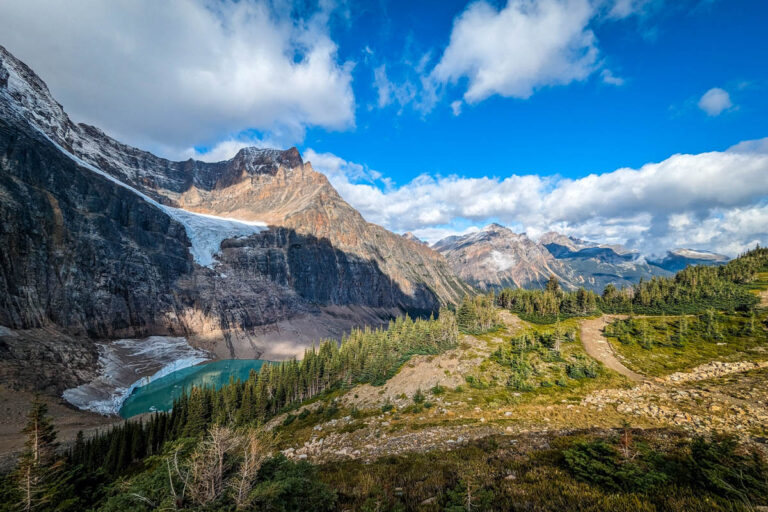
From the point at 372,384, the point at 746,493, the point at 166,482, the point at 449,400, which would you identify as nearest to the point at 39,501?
the point at 166,482

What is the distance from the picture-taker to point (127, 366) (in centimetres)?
10731

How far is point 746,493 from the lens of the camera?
9.27 meters

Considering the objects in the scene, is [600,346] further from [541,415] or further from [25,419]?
[25,419]

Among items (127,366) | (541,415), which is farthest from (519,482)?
(127,366)

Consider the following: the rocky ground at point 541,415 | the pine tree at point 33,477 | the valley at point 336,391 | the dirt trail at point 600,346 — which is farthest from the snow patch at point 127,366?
the dirt trail at point 600,346

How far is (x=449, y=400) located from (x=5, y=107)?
208840 millimetres

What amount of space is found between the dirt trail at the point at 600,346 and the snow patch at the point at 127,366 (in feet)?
408

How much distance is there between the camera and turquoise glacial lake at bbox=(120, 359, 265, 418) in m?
88.2

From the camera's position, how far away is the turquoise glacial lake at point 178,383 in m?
88.2

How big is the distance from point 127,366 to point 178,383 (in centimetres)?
2040

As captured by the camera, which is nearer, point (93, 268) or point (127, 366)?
point (127, 366)

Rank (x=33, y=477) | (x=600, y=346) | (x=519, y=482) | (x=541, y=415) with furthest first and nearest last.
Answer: (x=600, y=346) → (x=541, y=415) → (x=33, y=477) → (x=519, y=482)

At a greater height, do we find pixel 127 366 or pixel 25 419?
pixel 25 419

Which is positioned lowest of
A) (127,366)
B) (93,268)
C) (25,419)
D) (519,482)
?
(127,366)
